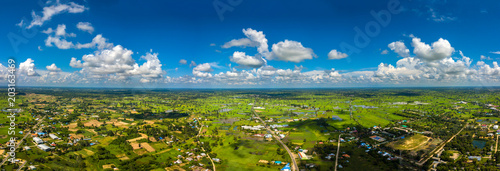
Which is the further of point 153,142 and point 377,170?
point 153,142

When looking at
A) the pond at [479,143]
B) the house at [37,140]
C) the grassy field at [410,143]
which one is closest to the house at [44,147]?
the house at [37,140]

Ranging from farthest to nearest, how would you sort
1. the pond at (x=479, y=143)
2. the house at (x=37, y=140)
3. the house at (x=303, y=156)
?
the pond at (x=479, y=143)
the house at (x=37, y=140)
the house at (x=303, y=156)

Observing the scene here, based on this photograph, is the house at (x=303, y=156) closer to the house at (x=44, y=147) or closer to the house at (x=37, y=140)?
the house at (x=44, y=147)

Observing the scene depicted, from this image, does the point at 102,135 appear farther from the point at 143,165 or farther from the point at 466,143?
the point at 466,143

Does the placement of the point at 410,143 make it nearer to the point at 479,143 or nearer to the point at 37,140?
the point at 479,143

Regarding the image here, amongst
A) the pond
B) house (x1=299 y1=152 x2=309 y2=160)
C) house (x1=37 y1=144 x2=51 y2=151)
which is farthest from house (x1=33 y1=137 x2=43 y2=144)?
the pond

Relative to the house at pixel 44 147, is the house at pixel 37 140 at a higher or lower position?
higher

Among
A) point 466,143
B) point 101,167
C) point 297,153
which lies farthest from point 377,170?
point 101,167

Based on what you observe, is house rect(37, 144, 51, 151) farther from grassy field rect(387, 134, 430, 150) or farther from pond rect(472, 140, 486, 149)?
pond rect(472, 140, 486, 149)

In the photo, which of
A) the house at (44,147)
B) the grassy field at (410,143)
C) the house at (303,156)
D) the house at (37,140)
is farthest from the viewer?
the house at (37,140)

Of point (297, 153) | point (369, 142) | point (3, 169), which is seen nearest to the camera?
point (3, 169)

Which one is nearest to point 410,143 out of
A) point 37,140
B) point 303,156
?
point 303,156
